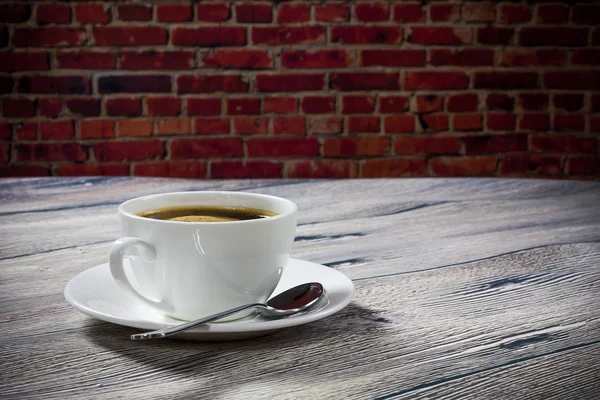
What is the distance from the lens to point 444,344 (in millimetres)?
498

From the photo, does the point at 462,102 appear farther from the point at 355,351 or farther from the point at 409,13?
the point at 355,351

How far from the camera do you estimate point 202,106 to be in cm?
227

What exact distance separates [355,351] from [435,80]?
6.36ft

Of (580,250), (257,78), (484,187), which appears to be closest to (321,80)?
(257,78)

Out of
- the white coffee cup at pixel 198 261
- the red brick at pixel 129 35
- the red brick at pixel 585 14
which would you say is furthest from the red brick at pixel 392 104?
the white coffee cup at pixel 198 261

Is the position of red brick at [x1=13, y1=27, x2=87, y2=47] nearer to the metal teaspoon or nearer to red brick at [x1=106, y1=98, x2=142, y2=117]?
red brick at [x1=106, y1=98, x2=142, y2=117]

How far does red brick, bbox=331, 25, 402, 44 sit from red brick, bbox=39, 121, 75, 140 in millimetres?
901

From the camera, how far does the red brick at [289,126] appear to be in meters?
2.29

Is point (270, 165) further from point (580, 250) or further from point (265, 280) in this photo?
point (265, 280)

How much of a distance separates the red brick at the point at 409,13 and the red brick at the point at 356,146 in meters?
0.39

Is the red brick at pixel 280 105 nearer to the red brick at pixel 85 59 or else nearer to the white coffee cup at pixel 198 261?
the red brick at pixel 85 59

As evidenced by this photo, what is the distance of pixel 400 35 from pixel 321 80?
11.6 inches

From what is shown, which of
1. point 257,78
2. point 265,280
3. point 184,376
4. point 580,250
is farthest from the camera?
point 257,78

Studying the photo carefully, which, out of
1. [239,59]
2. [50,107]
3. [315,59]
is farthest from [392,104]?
[50,107]
